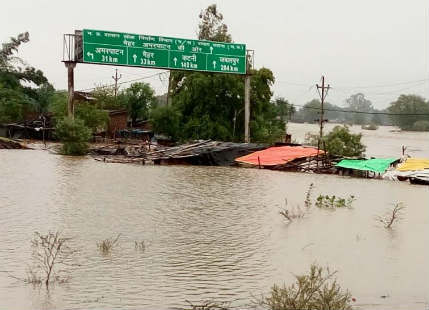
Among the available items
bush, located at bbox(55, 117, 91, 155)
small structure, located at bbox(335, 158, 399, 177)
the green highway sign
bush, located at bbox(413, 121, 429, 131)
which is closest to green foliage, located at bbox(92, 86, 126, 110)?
bush, located at bbox(55, 117, 91, 155)

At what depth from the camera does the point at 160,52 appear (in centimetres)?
A: 2850

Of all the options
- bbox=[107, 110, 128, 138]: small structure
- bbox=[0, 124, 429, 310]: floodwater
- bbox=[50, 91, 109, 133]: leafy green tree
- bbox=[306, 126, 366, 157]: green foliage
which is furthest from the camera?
bbox=[107, 110, 128, 138]: small structure

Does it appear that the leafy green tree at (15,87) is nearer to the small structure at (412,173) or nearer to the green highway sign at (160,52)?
the green highway sign at (160,52)

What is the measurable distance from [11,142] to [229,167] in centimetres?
1339

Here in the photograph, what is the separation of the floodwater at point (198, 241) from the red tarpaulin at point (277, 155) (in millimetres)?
6388

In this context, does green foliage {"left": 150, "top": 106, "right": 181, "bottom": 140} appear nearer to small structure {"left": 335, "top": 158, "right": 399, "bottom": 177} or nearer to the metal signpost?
the metal signpost

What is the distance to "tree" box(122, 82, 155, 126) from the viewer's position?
48.3 meters

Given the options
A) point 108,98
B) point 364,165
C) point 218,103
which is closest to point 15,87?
point 108,98

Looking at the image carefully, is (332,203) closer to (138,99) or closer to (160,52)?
(160,52)

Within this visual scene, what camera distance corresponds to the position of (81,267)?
7598 millimetres

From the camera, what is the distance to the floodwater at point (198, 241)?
668 centimetres

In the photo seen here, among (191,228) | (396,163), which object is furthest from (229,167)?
(191,228)

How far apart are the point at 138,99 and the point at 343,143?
2503cm

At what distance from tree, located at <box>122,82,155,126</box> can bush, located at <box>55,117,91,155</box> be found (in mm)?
19420
